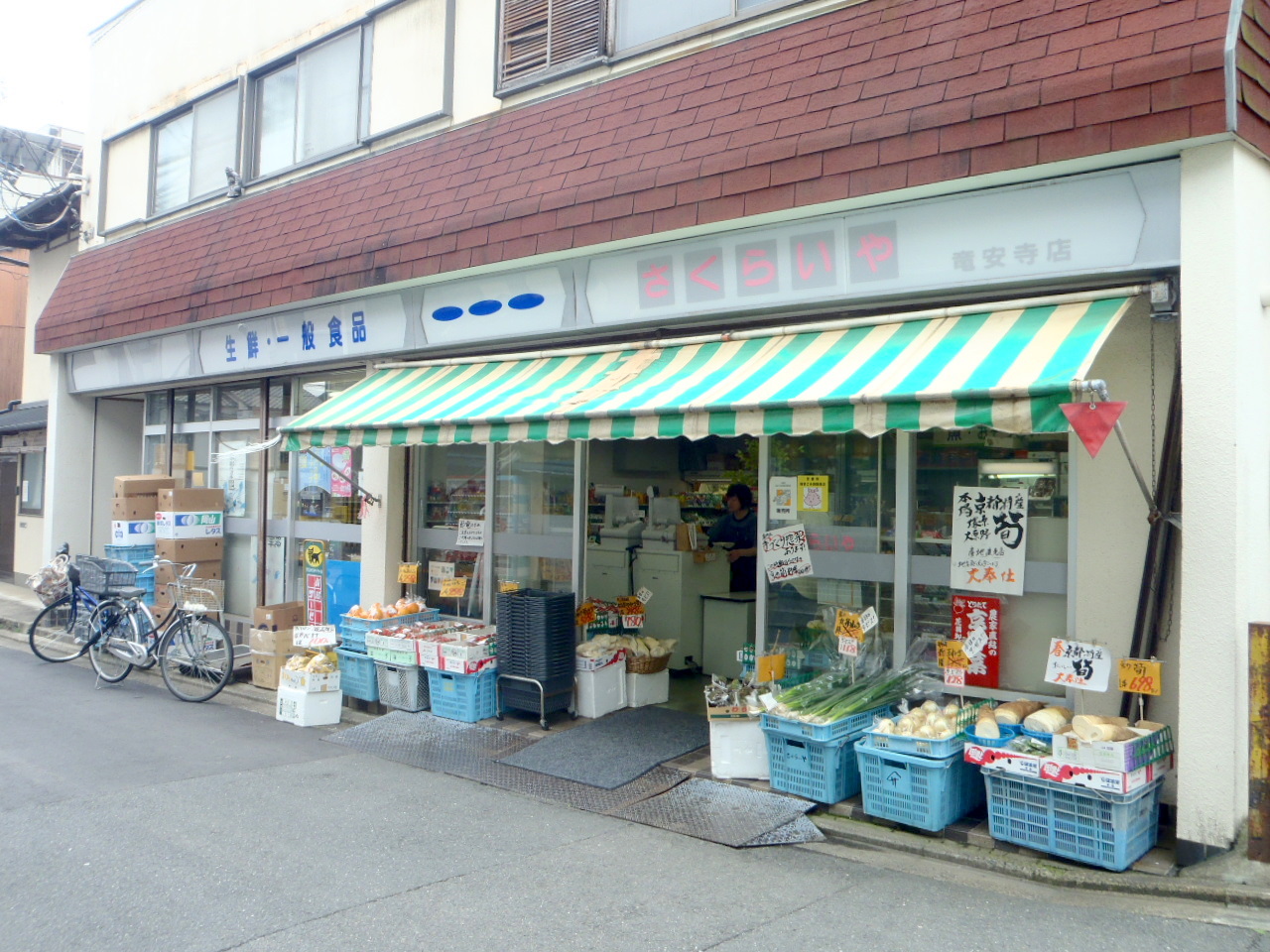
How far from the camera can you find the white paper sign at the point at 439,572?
33.2ft

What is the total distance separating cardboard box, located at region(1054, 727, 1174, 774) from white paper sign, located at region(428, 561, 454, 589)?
20.9 feet

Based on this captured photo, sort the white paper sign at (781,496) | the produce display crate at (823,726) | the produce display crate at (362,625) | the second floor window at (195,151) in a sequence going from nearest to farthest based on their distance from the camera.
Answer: the produce display crate at (823,726)
the white paper sign at (781,496)
the produce display crate at (362,625)
the second floor window at (195,151)

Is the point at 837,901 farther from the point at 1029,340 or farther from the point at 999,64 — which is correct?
the point at 999,64

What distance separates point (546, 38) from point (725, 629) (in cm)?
581

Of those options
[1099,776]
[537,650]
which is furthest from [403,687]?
[1099,776]

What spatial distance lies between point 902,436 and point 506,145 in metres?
4.51

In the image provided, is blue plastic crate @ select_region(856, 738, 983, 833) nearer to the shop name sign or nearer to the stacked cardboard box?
the shop name sign

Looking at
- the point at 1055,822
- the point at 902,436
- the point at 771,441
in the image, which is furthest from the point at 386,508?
the point at 1055,822

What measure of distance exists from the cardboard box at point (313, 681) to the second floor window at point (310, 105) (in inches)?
229

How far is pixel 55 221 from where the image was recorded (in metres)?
15.9

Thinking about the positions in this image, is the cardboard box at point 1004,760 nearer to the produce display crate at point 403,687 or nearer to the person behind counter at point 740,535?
the person behind counter at point 740,535

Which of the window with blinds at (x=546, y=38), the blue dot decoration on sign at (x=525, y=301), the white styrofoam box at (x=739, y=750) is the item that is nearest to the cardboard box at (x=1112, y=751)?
the white styrofoam box at (x=739, y=750)

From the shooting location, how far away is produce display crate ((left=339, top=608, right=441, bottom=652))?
9414 mm

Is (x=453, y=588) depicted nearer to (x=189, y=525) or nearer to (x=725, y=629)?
(x=725, y=629)
